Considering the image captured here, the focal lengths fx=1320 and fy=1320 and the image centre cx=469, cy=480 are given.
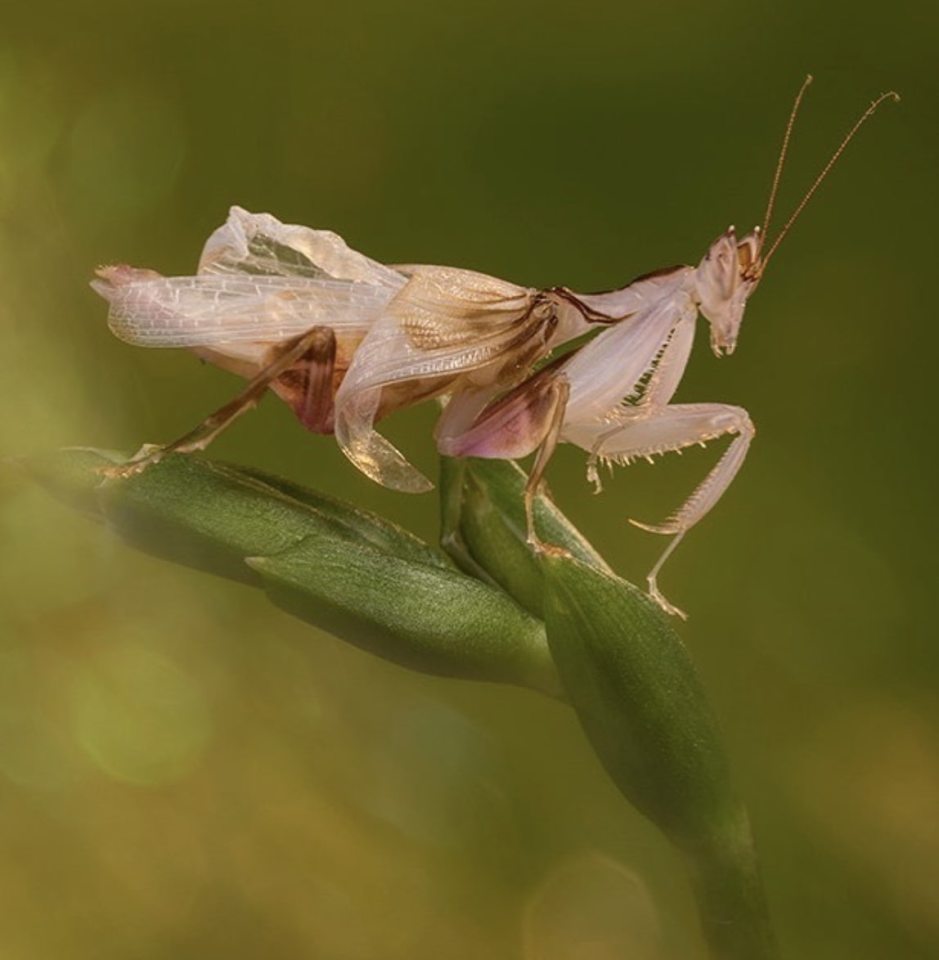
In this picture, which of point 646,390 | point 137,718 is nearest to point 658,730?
point 646,390

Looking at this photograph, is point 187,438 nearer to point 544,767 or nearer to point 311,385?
point 311,385

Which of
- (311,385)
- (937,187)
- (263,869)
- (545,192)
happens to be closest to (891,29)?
(937,187)

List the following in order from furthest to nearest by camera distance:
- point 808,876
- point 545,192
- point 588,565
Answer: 1. point 545,192
2. point 808,876
3. point 588,565

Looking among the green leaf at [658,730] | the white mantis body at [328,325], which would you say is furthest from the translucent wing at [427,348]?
the green leaf at [658,730]

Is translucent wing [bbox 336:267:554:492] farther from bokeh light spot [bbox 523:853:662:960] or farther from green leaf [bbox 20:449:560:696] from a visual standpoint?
bokeh light spot [bbox 523:853:662:960]

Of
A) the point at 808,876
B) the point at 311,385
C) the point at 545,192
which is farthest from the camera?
the point at 545,192

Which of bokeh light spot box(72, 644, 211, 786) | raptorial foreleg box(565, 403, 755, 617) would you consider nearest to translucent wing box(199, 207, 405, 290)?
raptorial foreleg box(565, 403, 755, 617)
